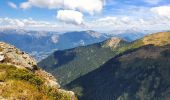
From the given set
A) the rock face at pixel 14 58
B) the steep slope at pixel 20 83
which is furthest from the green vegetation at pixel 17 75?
the rock face at pixel 14 58

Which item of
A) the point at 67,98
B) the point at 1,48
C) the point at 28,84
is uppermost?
the point at 1,48

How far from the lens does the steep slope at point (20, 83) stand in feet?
262

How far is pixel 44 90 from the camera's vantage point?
9188 cm

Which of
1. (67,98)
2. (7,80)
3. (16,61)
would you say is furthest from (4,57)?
(67,98)

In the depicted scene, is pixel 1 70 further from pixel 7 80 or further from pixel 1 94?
pixel 1 94

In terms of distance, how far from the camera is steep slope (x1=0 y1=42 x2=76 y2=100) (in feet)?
262

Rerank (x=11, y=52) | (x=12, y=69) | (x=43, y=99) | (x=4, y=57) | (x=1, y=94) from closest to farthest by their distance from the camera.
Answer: (x=1, y=94) → (x=43, y=99) → (x=12, y=69) → (x=4, y=57) → (x=11, y=52)

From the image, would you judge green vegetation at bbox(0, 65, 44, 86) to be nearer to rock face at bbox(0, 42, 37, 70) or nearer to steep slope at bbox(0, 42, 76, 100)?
steep slope at bbox(0, 42, 76, 100)

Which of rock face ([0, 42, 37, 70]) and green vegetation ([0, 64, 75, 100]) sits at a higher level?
rock face ([0, 42, 37, 70])

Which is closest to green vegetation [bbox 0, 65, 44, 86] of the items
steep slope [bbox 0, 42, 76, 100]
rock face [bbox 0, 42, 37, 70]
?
steep slope [bbox 0, 42, 76, 100]

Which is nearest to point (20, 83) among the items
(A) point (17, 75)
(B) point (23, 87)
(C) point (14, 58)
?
(B) point (23, 87)

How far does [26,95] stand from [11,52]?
29.3 meters

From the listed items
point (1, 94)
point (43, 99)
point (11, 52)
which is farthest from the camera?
point (11, 52)

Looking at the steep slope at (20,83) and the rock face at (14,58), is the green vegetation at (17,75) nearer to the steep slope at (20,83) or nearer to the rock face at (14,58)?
the steep slope at (20,83)
